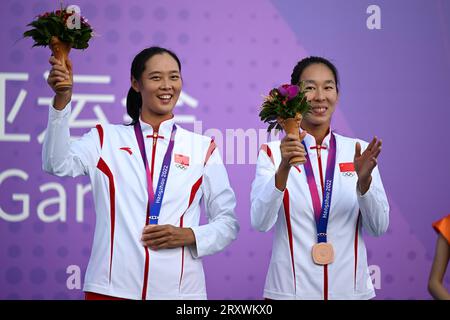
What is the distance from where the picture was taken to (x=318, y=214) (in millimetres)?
3496

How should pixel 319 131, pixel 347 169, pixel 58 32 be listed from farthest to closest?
pixel 319 131
pixel 347 169
pixel 58 32

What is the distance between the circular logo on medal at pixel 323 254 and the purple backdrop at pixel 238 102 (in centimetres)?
153

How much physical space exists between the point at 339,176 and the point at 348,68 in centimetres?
168

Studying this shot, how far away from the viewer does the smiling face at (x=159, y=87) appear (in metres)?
3.69

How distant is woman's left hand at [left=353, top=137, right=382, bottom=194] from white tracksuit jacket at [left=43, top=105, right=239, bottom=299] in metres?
0.62

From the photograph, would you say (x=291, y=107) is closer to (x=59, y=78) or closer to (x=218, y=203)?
(x=218, y=203)

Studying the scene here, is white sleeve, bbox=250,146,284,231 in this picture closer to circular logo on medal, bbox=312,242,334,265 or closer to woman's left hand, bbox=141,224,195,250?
circular logo on medal, bbox=312,242,334,265

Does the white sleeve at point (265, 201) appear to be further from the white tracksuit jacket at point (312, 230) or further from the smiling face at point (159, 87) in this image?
the smiling face at point (159, 87)

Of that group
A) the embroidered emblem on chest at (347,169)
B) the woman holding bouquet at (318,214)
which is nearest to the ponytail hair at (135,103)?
the woman holding bouquet at (318,214)

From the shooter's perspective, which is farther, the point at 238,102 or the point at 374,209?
the point at 238,102

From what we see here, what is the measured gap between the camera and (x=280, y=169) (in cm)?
336

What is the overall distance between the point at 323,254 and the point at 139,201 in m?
0.84

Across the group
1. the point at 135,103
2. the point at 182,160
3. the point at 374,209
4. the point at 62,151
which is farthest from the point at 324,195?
the point at 62,151
